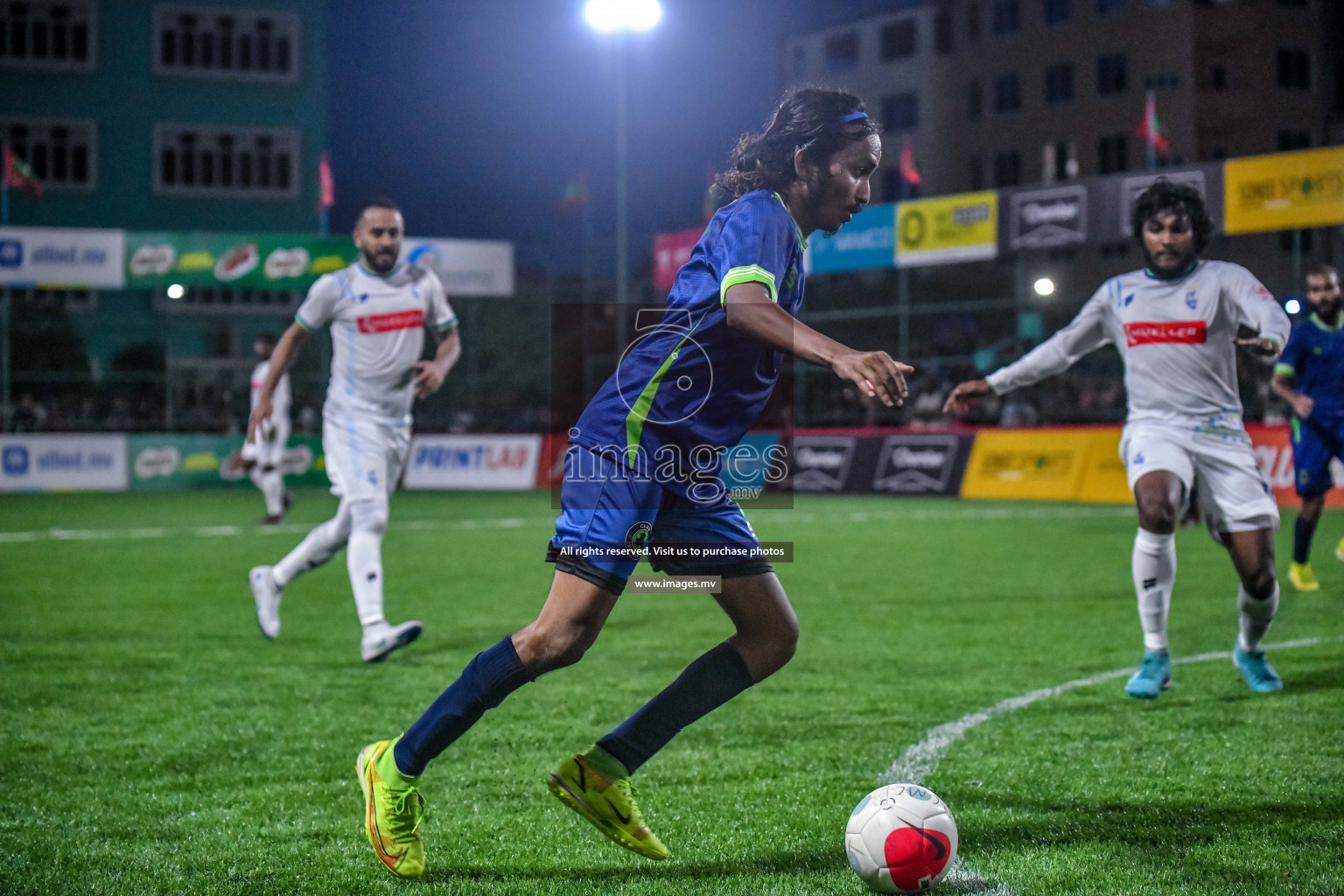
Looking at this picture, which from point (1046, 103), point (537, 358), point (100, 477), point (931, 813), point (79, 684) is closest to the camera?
point (931, 813)

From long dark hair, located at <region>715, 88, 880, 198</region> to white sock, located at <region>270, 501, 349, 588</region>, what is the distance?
4.30 metres

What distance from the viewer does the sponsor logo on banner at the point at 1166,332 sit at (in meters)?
5.79

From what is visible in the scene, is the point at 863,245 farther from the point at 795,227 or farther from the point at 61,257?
the point at 795,227

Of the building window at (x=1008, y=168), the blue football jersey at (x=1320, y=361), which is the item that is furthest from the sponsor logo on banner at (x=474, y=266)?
the building window at (x=1008, y=168)

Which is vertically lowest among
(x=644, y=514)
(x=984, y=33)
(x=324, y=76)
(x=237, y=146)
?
(x=644, y=514)

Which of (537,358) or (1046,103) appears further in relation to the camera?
(537,358)

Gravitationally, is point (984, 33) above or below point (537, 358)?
above

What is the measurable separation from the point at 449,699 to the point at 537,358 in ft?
202

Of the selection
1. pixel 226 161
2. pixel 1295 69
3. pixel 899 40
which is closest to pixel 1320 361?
pixel 226 161

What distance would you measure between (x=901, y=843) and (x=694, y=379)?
1.32 metres

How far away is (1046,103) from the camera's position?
2190 inches

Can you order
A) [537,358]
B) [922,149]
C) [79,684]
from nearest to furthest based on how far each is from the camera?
[79,684]
[922,149]
[537,358]

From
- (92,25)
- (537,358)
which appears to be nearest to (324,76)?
(92,25)

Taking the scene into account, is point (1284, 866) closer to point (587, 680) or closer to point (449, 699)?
point (449, 699)
